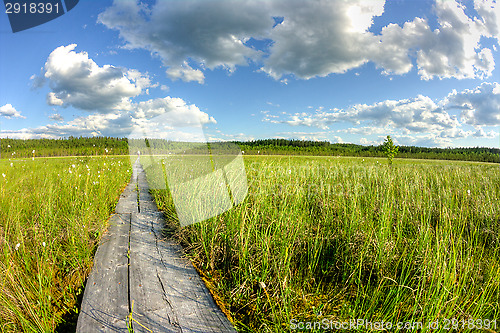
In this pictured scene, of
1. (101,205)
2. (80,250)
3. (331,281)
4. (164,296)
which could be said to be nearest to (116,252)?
(80,250)

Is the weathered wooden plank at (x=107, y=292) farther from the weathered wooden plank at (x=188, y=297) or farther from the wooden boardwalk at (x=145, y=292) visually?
the weathered wooden plank at (x=188, y=297)

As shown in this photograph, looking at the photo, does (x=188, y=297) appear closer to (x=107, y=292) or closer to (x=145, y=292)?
(x=145, y=292)

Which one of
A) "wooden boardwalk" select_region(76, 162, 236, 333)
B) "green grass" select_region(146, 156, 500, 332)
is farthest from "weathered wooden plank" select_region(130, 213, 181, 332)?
"green grass" select_region(146, 156, 500, 332)

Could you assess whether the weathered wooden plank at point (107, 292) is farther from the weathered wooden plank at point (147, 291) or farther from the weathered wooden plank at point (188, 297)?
the weathered wooden plank at point (188, 297)

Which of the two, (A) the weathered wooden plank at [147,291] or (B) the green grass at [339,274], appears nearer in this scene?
(A) the weathered wooden plank at [147,291]

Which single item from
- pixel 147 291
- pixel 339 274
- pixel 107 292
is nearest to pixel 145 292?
pixel 147 291

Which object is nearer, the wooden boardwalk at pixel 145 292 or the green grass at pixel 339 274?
the wooden boardwalk at pixel 145 292

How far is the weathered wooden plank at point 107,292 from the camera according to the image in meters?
1.69

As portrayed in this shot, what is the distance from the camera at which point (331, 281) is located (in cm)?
237

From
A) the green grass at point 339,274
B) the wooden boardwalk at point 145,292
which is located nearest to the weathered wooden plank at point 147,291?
the wooden boardwalk at point 145,292

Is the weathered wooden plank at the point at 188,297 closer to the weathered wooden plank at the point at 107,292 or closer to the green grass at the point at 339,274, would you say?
the green grass at the point at 339,274

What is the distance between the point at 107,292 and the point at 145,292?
34 cm

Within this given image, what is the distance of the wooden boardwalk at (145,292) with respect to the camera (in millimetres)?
1678

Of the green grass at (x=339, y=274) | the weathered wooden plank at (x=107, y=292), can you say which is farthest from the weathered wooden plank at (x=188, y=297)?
the weathered wooden plank at (x=107, y=292)
